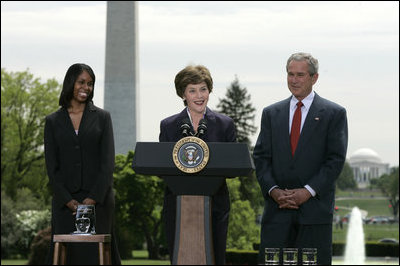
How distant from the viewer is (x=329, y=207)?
8.47m

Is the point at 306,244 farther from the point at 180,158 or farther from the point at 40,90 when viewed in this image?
the point at 40,90

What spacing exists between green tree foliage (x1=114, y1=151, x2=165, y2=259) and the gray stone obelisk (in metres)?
2.71

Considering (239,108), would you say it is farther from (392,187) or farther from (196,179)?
(196,179)

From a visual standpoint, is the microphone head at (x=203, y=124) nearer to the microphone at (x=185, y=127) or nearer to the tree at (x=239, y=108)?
the microphone at (x=185, y=127)

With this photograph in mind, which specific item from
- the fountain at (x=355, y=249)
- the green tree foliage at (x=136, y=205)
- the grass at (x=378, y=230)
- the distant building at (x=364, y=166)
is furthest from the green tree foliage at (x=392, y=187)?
the green tree foliage at (x=136, y=205)

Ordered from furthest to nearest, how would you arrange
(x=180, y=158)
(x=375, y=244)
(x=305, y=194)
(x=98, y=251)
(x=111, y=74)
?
(x=111, y=74) → (x=375, y=244) → (x=98, y=251) → (x=305, y=194) → (x=180, y=158)

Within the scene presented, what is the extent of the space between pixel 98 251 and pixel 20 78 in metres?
52.7

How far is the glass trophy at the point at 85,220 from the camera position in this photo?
27.2 ft

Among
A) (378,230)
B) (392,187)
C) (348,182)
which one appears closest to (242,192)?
(378,230)

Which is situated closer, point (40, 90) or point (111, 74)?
point (111, 74)

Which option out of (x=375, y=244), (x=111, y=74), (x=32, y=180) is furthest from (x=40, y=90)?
(x=375, y=244)

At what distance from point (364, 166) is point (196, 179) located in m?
141

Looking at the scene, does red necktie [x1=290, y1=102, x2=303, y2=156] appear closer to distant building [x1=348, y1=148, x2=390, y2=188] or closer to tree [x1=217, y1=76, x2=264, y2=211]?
tree [x1=217, y1=76, x2=264, y2=211]

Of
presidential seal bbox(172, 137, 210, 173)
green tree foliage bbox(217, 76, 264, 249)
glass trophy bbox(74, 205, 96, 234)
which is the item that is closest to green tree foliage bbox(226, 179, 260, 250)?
green tree foliage bbox(217, 76, 264, 249)
